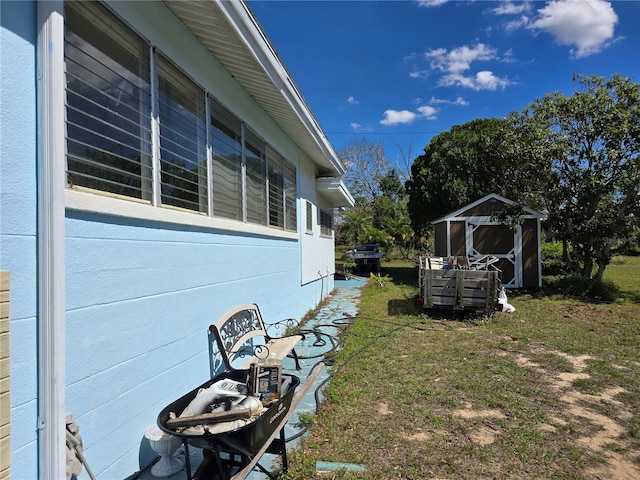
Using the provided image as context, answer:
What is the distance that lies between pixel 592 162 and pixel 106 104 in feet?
40.2

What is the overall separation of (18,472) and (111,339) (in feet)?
2.42

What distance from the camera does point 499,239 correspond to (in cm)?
1227

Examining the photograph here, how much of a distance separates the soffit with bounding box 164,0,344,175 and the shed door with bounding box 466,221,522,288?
8522 millimetres

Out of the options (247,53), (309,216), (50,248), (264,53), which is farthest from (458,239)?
(50,248)

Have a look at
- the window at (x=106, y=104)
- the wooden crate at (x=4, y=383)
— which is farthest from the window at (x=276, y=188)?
the wooden crate at (x=4, y=383)

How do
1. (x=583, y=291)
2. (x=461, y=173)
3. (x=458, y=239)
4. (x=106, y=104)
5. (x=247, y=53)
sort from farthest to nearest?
(x=461, y=173) < (x=458, y=239) < (x=583, y=291) < (x=247, y=53) < (x=106, y=104)

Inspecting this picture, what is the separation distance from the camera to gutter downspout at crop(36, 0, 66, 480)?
5.52ft

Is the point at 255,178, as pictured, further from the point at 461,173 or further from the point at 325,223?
the point at 461,173

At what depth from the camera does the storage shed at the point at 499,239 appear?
11.9 meters

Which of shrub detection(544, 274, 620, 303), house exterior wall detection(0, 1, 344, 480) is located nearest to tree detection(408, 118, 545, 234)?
shrub detection(544, 274, 620, 303)

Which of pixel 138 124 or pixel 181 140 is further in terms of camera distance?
pixel 181 140

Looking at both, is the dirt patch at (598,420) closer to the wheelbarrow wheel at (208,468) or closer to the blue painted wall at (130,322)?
the wheelbarrow wheel at (208,468)

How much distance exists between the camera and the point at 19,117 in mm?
1655

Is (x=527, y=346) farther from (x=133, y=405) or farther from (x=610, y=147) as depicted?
(x=610, y=147)
